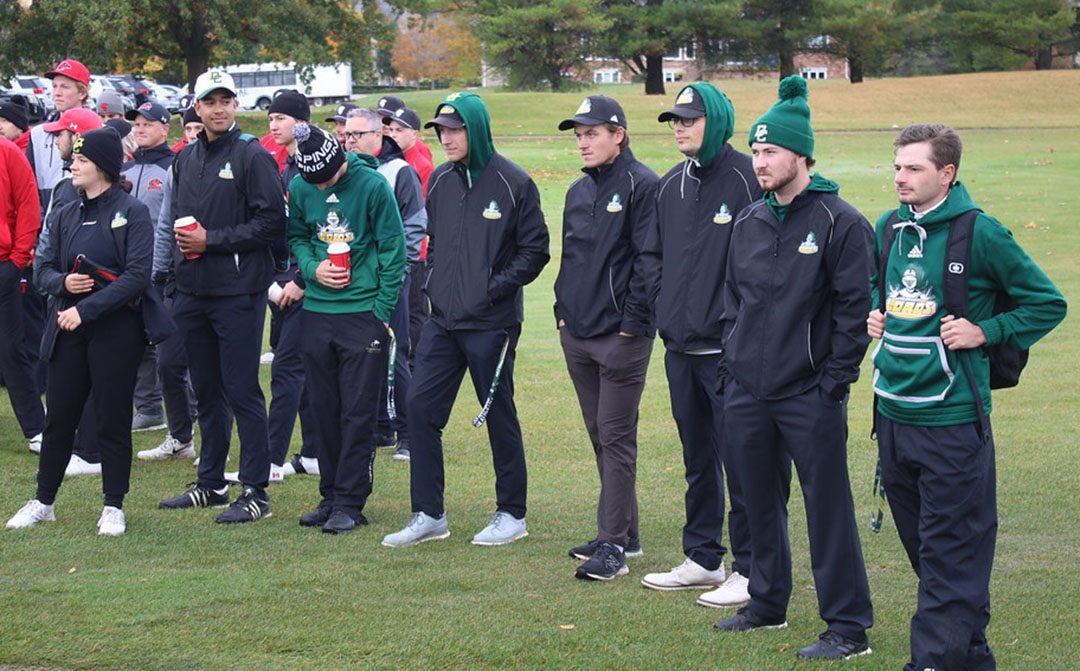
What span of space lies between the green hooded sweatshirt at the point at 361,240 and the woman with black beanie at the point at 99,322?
3.10ft

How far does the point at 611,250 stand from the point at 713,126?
87 centimetres

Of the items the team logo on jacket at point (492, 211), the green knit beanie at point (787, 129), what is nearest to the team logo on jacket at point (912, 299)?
the green knit beanie at point (787, 129)

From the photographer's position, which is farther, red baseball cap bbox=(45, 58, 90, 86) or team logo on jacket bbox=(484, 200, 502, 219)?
red baseball cap bbox=(45, 58, 90, 86)

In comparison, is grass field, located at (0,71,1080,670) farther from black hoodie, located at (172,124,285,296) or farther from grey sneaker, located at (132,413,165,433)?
black hoodie, located at (172,124,285,296)

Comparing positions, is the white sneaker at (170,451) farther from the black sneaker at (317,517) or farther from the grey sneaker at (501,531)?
the grey sneaker at (501,531)

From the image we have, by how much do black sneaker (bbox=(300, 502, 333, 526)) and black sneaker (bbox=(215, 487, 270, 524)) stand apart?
10.6 inches

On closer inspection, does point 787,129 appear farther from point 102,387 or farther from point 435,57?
point 435,57

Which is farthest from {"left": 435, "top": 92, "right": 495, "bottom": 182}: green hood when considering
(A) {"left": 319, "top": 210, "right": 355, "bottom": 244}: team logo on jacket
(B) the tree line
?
(B) the tree line

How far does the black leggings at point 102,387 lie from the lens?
7.55 m

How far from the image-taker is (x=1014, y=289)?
5105 millimetres

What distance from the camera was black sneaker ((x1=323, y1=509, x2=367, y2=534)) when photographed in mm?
7680

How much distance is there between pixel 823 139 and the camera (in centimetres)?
4400

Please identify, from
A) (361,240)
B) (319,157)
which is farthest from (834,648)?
(319,157)

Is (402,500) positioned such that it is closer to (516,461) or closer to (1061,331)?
(516,461)
